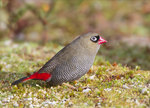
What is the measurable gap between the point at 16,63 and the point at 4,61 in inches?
15.0

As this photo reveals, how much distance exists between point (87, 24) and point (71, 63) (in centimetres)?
723

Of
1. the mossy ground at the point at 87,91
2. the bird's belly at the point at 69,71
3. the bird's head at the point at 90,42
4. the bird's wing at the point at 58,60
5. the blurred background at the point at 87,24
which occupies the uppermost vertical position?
the blurred background at the point at 87,24

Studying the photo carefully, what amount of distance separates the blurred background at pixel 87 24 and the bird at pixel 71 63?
3.15 meters

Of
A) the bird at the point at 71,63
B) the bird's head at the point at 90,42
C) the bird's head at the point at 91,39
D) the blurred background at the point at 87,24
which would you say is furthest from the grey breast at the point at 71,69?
the blurred background at the point at 87,24

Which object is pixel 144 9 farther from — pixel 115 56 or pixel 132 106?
pixel 132 106

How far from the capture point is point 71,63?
4.14 meters

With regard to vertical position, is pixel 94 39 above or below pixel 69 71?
above

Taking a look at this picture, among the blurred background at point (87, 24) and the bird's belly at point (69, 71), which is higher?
the blurred background at point (87, 24)

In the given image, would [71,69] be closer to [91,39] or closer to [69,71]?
[69,71]

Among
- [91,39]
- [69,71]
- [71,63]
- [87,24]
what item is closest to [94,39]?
[91,39]

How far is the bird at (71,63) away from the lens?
412cm

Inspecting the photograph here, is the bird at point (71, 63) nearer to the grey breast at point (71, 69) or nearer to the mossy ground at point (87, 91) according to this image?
the grey breast at point (71, 69)

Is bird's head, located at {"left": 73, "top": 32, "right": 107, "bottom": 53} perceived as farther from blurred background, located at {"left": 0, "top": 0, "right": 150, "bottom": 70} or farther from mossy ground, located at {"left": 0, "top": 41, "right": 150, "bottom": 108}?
blurred background, located at {"left": 0, "top": 0, "right": 150, "bottom": 70}

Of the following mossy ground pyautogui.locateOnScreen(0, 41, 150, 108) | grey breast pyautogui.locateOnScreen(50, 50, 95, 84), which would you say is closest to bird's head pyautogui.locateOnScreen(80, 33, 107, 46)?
grey breast pyautogui.locateOnScreen(50, 50, 95, 84)
